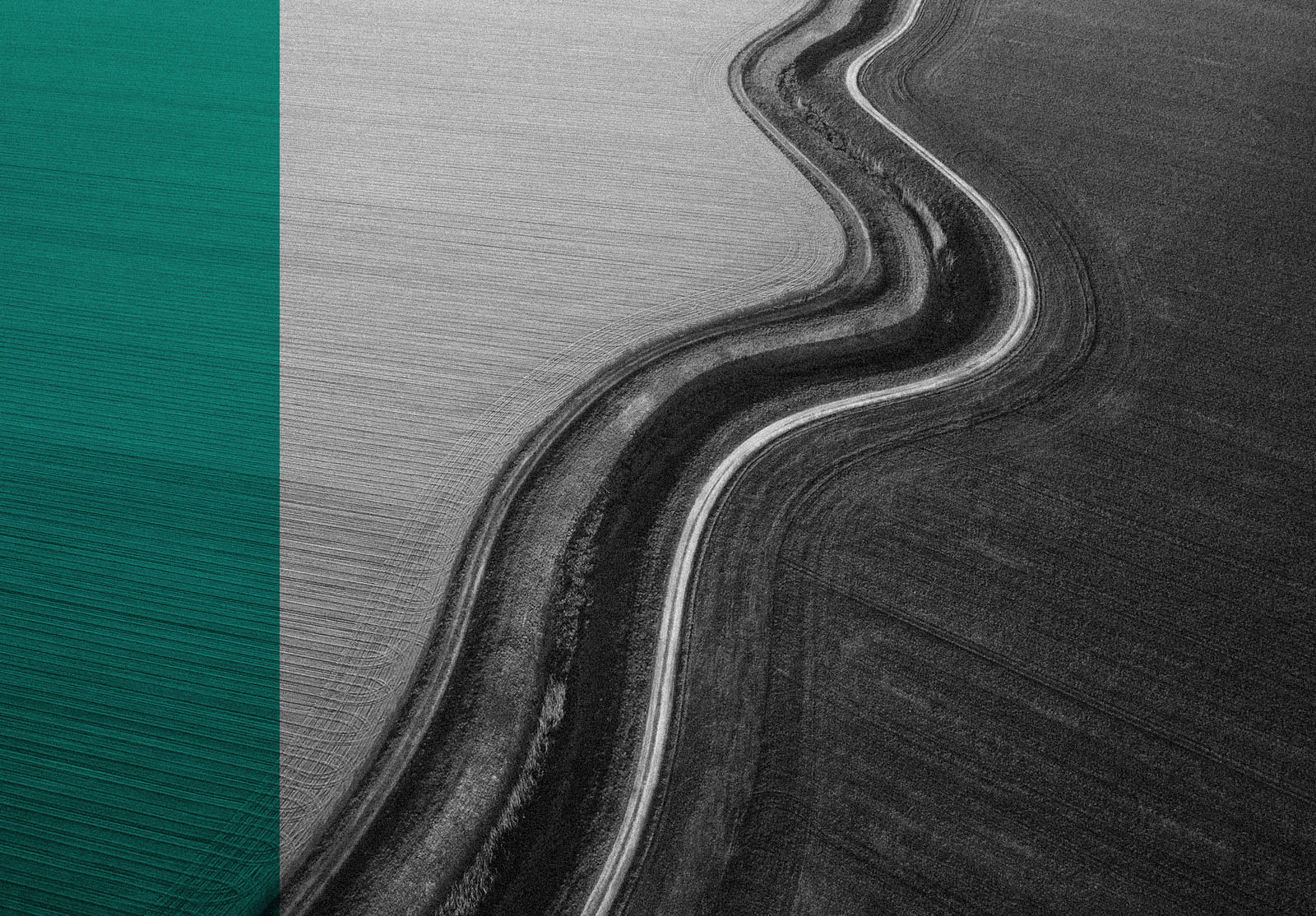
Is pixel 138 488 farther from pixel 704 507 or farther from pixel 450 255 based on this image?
pixel 704 507

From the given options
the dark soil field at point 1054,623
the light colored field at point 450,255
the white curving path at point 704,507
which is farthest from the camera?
the light colored field at point 450,255

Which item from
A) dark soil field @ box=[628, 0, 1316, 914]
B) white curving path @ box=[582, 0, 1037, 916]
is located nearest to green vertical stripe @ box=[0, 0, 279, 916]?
white curving path @ box=[582, 0, 1037, 916]

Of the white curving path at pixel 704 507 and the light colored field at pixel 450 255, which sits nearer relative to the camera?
the white curving path at pixel 704 507

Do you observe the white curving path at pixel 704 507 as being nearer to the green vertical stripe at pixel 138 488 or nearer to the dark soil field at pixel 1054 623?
the dark soil field at pixel 1054 623

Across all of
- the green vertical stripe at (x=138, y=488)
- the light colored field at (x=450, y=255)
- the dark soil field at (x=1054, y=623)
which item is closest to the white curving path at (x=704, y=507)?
the dark soil field at (x=1054, y=623)

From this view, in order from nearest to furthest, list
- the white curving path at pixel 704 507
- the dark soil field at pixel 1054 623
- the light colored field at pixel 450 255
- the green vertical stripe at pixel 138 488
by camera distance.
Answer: the dark soil field at pixel 1054 623, the green vertical stripe at pixel 138 488, the white curving path at pixel 704 507, the light colored field at pixel 450 255

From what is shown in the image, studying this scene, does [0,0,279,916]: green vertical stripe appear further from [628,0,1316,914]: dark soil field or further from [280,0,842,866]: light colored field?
[628,0,1316,914]: dark soil field

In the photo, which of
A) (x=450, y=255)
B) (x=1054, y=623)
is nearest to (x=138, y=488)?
(x=450, y=255)
